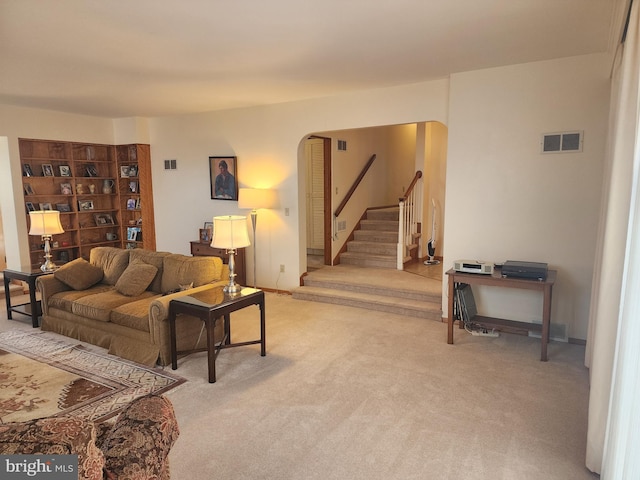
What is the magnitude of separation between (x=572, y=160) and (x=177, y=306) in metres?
3.86

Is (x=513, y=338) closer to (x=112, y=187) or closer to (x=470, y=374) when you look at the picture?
(x=470, y=374)

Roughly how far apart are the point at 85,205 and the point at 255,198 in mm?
3416

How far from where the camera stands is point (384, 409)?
292 centimetres

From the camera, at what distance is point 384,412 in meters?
2.88

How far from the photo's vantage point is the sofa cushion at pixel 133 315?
3725 millimetres

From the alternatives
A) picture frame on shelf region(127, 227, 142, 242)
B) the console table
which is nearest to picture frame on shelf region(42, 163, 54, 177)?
picture frame on shelf region(127, 227, 142, 242)

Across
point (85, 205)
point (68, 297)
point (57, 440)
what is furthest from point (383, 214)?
point (57, 440)

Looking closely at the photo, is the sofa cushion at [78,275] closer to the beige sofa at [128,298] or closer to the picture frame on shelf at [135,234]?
the beige sofa at [128,298]

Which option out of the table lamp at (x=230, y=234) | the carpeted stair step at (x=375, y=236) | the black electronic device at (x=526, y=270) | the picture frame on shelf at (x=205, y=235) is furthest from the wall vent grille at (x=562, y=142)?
the picture frame on shelf at (x=205, y=235)

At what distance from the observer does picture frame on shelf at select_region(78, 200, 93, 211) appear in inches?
275

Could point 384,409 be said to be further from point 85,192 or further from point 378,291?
point 85,192

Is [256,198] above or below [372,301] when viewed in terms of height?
above

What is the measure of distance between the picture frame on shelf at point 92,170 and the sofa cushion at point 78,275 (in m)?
3.06

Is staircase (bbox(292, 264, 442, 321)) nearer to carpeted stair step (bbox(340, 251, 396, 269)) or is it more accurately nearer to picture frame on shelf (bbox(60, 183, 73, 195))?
carpeted stair step (bbox(340, 251, 396, 269))
